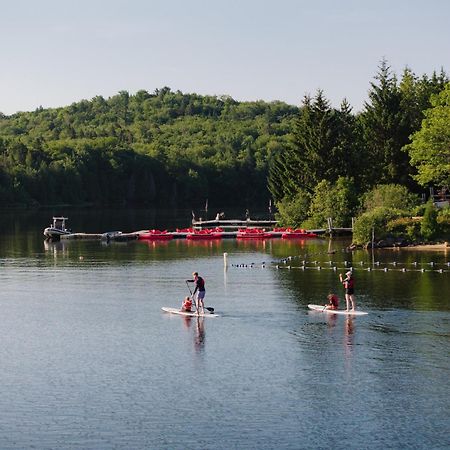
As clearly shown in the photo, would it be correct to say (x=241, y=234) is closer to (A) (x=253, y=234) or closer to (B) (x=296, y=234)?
(A) (x=253, y=234)

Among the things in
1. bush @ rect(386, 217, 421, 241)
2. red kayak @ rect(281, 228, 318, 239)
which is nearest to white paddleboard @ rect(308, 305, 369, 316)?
bush @ rect(386, 217, 421, 241)

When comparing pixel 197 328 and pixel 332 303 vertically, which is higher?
pixel 332 303

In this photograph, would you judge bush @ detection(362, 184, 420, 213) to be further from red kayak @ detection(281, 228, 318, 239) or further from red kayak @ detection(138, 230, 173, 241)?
red kayak @ detection(138, 230, 173, 241)

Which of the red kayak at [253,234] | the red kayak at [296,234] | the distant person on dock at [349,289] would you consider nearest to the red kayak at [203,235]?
the red kayak at [253,234]

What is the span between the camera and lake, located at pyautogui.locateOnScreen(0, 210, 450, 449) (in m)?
33.4

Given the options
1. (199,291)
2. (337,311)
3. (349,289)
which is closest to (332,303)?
(337,311)

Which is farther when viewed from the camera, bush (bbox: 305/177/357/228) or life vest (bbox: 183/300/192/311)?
bush (bbox: 305/177/357/228)

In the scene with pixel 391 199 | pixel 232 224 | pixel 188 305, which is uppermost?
pixel 391 199

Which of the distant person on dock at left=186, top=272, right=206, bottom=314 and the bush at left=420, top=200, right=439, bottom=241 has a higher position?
the bush at left=420, top=200, right=439, bottom=241

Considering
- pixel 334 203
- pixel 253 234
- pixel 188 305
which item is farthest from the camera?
pixel 253 234

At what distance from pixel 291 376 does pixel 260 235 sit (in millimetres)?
71446

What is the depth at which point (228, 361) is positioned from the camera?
140ft

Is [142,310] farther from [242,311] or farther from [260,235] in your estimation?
[260,235]

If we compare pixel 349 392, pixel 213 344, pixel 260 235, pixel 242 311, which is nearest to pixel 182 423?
pixel 349 392
